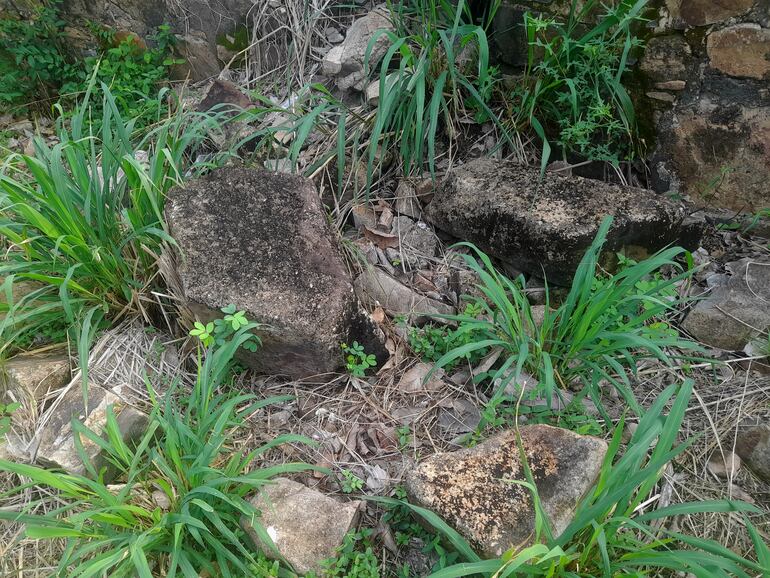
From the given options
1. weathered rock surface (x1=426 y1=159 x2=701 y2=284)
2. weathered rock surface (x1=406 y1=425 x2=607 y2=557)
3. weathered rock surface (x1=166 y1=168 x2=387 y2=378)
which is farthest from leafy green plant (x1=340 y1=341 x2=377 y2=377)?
weathered rock surface (x1=426 y1=159 x2=701 y2=284)

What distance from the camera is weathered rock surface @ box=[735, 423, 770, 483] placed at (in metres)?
1.69

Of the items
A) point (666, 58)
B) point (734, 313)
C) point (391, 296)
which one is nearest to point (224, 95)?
point (391, 296)

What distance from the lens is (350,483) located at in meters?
1.74

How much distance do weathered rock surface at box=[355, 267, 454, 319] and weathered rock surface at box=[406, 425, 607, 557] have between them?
25.3 inches

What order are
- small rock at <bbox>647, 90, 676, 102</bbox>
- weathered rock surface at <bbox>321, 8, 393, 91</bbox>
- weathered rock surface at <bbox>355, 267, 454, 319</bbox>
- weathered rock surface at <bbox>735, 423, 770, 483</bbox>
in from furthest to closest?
1. weathered rock surface at <bbox>321, 8, 393, 91</bbox>
2. small rock at <bbox>647, 90, 676, 102</bbox>
3. weathered rock surface at <bbox>355, 267, 454, 319</bbox>
4. weathered rock surface at <bbox>735, 423, 770, 483</bbox>

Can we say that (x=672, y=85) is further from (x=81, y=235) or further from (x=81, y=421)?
(x=81, y=421)

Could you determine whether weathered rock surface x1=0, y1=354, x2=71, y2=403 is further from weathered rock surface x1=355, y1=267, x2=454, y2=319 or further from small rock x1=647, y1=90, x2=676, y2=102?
small rock x1=647, y1=90, x2=676, y2=102

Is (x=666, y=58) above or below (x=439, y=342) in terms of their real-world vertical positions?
above

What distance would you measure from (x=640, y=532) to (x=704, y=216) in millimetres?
1394

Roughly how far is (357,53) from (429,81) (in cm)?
53

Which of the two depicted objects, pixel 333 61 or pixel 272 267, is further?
pixel 333 61

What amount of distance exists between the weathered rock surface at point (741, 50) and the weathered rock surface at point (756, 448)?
4.30 ft

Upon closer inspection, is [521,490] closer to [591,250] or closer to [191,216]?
[591,250]

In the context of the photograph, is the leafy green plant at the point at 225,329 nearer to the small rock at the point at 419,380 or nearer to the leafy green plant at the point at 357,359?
the leafy green plant at the point at 357,359
